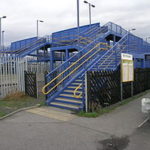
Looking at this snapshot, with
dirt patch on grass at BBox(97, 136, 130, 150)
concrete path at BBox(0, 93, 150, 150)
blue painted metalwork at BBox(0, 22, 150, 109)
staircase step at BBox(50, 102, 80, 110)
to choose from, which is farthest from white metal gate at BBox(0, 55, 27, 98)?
dirt patch on grass at BBox(97, 136, 130, 150)

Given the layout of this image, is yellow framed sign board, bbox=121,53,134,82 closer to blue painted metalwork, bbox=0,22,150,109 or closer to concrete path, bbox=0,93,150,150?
blue painted metalwork, bbox=0,22,150,109

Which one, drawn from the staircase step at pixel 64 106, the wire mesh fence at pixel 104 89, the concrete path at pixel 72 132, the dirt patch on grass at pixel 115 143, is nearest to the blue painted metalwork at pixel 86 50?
the staircase step at pixel 64 106

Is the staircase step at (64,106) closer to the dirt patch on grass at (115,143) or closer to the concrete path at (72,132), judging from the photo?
the concrete path at (72,132)

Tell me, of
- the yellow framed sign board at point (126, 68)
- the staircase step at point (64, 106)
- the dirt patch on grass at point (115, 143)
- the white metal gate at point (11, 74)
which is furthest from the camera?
the white metal gate at point (11, 74)

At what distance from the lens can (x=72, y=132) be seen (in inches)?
208

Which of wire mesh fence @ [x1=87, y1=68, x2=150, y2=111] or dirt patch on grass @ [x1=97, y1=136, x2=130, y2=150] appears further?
wire mesh fence @ [x1=87, y1=68, x2=150, y2=111]

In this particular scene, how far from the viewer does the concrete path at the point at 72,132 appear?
4402 millimetres

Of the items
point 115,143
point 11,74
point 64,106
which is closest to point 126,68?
point 64,106

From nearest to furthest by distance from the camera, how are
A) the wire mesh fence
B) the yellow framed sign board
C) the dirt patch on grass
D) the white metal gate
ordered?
1. the dirt patch on grass
2. the wire mesh fence
3. the yellow framed sign board
4. the white metal gate

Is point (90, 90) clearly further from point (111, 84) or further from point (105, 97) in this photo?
point (111, 84)

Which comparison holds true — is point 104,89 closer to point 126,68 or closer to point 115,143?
point 126,68

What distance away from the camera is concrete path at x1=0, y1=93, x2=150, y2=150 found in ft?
14.4

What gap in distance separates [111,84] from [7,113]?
206 inches

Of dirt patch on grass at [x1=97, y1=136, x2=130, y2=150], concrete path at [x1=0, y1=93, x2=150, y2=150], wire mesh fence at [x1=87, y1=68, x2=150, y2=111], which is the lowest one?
dirt patch on grass at [x1=97, y1=136, x2=130, y2=150]
